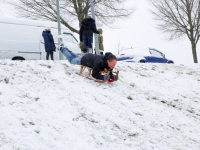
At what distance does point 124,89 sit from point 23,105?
118 inches

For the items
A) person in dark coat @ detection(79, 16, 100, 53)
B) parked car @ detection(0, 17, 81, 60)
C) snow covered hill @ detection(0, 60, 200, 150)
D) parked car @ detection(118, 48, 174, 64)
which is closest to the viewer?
snow covered hill @ detection(0, 60, 200, 150)

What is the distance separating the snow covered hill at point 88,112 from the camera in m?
3.31

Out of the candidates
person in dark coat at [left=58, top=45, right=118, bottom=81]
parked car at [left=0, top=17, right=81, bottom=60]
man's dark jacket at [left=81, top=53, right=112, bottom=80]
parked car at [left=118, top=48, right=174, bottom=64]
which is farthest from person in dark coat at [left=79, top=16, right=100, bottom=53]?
parked car at [left=118, top=48, right=174, bottom=64]

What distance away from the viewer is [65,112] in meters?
4.08

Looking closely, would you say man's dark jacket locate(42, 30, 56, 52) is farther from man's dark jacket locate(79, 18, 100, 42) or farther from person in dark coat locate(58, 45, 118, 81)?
person in dark coat locate(58, 45, 118, 81)

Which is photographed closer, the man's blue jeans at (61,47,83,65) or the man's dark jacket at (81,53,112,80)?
the man's dark jacket at (81,53,112,80)

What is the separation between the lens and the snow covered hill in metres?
3.31

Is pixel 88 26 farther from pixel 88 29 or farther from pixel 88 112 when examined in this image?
pixel 88 112

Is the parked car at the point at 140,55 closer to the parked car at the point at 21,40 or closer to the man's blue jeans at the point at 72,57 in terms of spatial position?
the parked car at the point at 21,40

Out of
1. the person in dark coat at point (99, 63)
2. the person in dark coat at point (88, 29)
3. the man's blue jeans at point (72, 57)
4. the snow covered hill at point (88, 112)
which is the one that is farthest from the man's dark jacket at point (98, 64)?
the person in dark coat at point (88, 29)

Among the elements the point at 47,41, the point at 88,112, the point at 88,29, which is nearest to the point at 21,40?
the point at 47,41

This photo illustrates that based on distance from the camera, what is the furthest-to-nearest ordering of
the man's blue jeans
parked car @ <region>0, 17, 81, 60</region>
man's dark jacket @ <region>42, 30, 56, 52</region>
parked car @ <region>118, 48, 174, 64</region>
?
1. parked car @ <region>118, 48, 174, 64</region>
2. parked car @ <region>0, 17, 81, 60</region>
3. man's dark jacket @ <region>42, 30, 56, 52</region>
4. the man's blue jeans

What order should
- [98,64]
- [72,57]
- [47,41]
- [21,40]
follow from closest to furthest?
[98,64]
[72,57]
[47,41]
[21,40]

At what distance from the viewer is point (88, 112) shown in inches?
168
